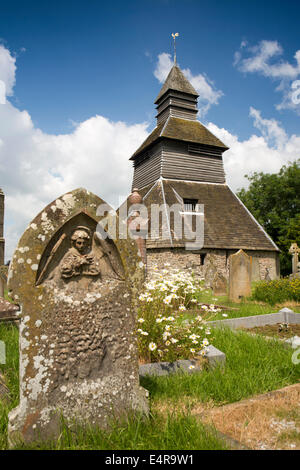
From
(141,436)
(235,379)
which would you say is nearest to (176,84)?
(235,379)

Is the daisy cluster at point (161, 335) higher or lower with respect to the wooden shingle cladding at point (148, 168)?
lower

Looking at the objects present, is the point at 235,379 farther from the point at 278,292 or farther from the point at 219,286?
the point at 219,286

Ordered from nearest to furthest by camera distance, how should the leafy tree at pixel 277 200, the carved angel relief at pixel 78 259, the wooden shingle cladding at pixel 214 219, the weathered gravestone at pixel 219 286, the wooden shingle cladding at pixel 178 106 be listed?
the carved angel relief at pixel 78 259
the weathered gravestone at pixel 219 286
the wooden shingle cladding at pixel 214 219
the wooden shingle cladding at pixel 178 106
the leafy tree at pixel 277 200

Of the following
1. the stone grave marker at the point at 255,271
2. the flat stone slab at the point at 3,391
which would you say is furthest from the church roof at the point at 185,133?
the flat stone slab at the point at 3,391

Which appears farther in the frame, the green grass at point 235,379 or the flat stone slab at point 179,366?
the flat stone slab at point 179,366

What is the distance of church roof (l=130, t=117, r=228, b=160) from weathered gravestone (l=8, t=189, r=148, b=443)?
19.4m

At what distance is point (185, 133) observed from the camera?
22312 mm

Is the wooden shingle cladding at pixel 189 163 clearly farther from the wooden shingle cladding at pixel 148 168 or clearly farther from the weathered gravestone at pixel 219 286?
the weathered gravestone at pixel 219 286

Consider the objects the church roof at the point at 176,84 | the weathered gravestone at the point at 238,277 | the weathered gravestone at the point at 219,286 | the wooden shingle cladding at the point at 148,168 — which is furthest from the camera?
the church roof at the point at 176,84

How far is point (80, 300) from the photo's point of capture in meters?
2.48

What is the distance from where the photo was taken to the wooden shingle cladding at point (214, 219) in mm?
17891

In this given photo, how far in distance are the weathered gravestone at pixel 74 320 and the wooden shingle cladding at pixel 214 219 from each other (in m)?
14.3

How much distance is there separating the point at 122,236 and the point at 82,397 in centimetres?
131
